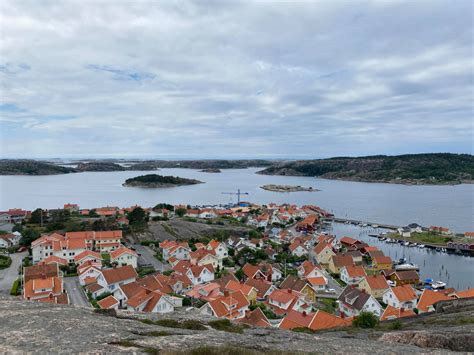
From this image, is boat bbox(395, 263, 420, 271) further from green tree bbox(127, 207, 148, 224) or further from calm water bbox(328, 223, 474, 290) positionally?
green tree bbox(127, 207, 148, 224)

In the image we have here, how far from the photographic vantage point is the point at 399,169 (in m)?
126

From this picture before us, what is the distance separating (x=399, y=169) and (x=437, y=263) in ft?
334

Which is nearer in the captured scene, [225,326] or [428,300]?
[225,326]

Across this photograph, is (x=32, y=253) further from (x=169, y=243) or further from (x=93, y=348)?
(x=93, y=348)

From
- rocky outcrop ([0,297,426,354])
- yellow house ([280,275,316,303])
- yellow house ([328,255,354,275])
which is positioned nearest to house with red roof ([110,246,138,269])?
yellow house ([280,275,316,303])

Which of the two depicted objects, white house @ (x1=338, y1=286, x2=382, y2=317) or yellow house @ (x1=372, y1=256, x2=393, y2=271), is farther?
yellow house @ (x1=372, y1=256, x2=393, y2=271)

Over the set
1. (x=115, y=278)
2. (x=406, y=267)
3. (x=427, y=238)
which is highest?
(x=115, y=278)

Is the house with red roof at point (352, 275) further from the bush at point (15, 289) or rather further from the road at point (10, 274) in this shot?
the road at point (10, 274)

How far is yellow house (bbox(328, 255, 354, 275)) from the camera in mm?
28312

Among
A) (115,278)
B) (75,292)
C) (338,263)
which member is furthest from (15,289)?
(338,263)

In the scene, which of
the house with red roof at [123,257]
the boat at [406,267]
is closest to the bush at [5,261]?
the house with red roof at [123,257]

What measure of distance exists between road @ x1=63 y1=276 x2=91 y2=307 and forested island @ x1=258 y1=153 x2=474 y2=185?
112 m

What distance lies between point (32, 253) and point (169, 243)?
10482 mm

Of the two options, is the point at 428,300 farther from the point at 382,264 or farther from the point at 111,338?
the point at 111,338
